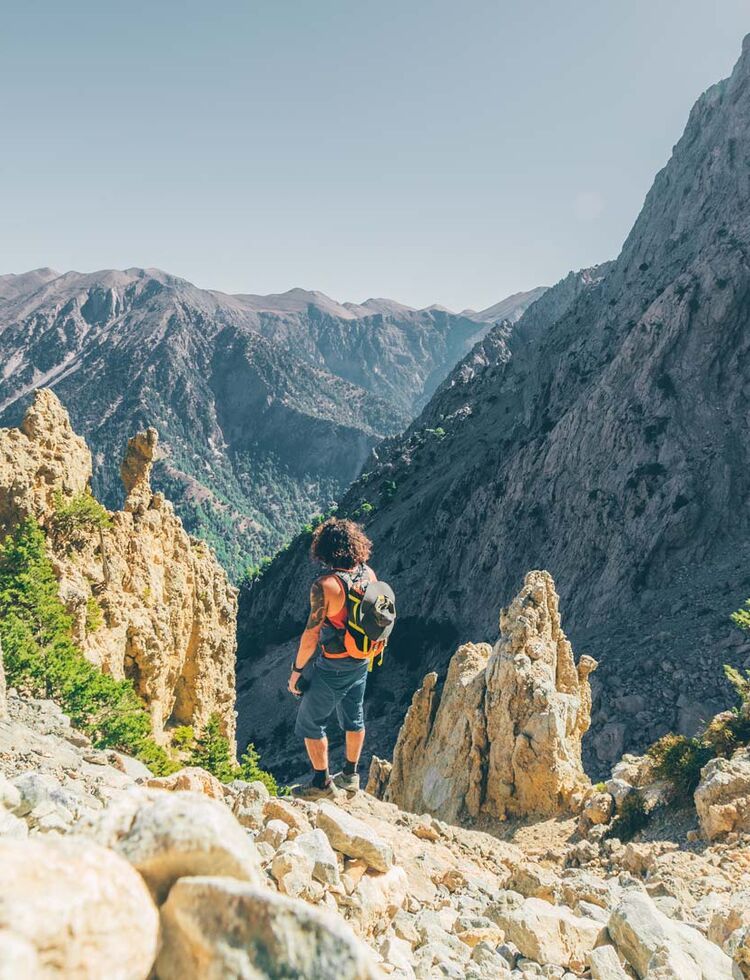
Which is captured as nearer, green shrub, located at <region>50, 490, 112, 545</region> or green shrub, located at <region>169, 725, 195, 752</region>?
green shrub, located at <region>50, 490, 112, 545</region>

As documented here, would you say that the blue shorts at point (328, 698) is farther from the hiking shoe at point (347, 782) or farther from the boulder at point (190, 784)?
the hiking shoe at point (347, 782)

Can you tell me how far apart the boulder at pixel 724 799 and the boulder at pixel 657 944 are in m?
6.34

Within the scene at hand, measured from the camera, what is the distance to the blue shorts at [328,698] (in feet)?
26.1

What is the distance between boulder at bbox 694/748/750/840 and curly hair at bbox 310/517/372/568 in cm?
859

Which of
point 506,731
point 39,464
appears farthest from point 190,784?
point 39,464

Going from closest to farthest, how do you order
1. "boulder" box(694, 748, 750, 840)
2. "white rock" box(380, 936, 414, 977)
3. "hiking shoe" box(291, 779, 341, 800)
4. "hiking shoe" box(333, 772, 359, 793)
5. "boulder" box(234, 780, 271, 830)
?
1. "white rock" box(380, 936, 414, 977)
2. "boulder" box(234, 780, 271, 830)
3. "hiking shoe" box(291, 779, 341, 800)
4. "hiking shoe" box(333, 772, 359, 793)
5. "boulder" box(694, 748, 750, 840)

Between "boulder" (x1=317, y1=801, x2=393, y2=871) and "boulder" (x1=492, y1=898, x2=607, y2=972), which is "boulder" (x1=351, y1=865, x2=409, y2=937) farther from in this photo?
"boulder" (x1=492, y1=898, x2=607, y2=972)

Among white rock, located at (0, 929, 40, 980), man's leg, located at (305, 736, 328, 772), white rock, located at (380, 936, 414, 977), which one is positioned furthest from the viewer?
man's leg, located at (305, 736, 328, 772)

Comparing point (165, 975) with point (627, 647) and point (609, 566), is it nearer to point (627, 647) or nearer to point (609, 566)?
point (627, 647)

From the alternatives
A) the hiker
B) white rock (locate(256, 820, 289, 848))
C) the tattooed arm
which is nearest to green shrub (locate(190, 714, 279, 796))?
the hiker

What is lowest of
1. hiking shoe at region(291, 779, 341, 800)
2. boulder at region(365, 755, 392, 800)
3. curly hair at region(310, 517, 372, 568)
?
boulder at region(365, 755, 392, 800)

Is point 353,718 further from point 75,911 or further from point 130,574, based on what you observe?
point 130,574

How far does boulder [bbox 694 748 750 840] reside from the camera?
11227 millimetres

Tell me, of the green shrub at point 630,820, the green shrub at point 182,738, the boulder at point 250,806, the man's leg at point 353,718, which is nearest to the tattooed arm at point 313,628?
the man's leg at point 353,718
